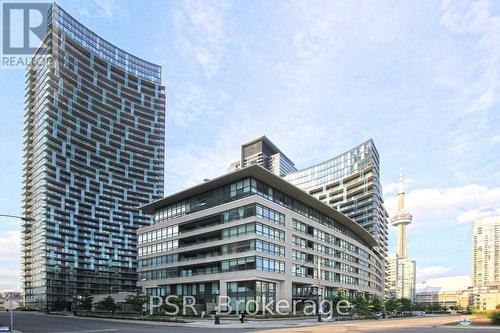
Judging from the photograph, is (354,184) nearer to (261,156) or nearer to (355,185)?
(355,185)

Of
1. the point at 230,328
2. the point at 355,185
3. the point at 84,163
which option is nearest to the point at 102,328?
the point at 230,328

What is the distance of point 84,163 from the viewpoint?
156 metres

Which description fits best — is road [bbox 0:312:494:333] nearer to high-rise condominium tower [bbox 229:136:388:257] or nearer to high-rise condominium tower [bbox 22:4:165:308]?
high-rise condominium tower [bbox 229:136:388:257]

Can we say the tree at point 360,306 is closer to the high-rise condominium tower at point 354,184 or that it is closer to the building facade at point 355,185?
the building facade at point 355,185

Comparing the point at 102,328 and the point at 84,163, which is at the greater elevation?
the point at 84,163

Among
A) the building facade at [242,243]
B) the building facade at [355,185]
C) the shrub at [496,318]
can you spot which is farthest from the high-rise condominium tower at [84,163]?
the shrub at [496,318]

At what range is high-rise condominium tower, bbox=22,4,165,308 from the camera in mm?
144875

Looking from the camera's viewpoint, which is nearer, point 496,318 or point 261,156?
point 496,318

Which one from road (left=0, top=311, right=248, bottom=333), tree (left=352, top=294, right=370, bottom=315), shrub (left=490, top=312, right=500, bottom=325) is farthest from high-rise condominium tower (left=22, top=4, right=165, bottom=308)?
shrub (left=490, top=312, right=500, bottom=325)

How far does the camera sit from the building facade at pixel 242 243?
59.9m

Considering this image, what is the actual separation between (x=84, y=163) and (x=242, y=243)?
115 m

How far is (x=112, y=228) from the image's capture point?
532 ft

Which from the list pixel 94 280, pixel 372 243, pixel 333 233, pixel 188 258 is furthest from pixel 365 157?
pixel 94 280

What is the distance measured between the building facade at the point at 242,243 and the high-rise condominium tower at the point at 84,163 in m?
77.1
